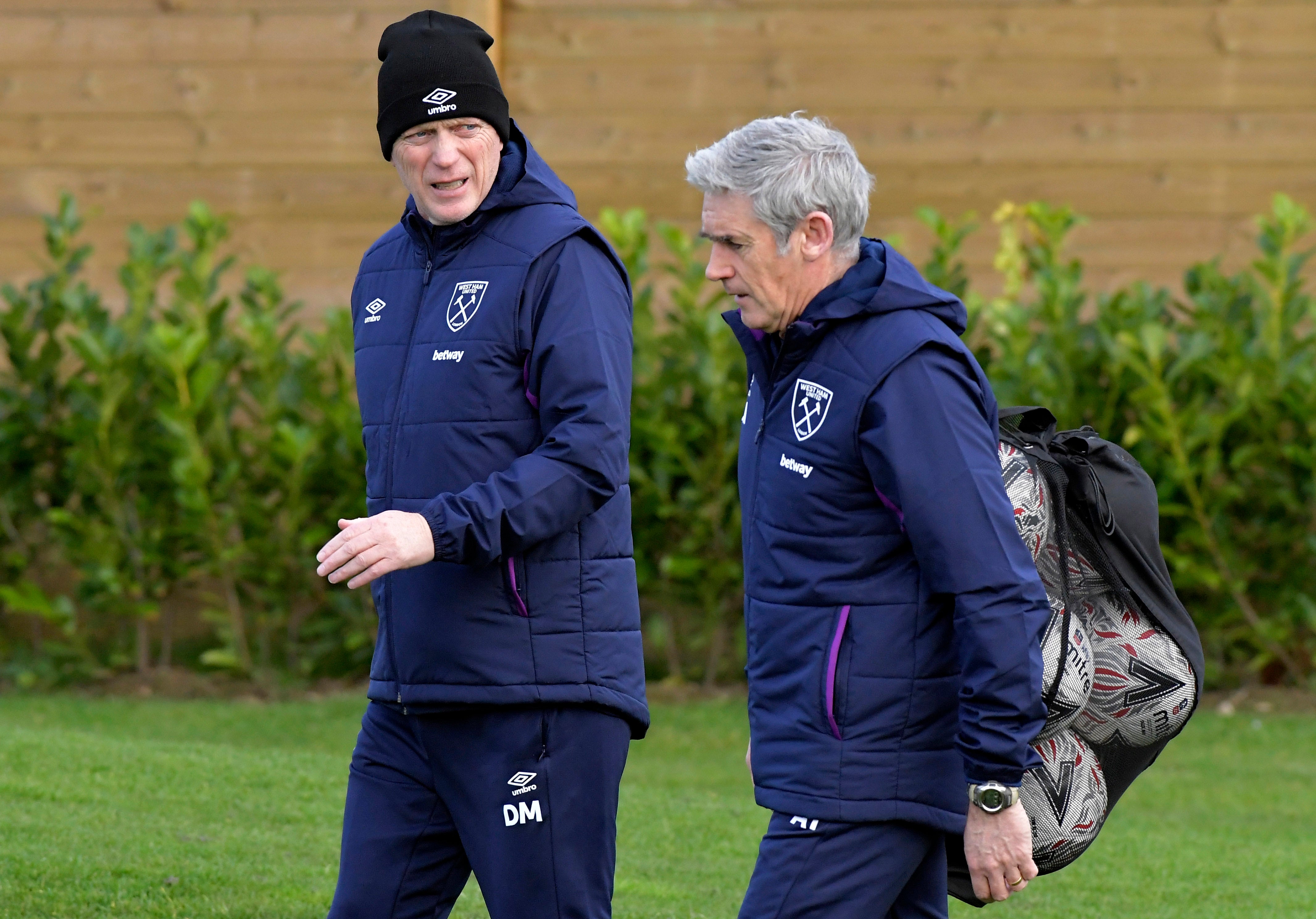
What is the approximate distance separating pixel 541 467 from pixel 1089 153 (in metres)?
6.42

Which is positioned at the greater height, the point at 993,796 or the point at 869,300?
the point at 869,300

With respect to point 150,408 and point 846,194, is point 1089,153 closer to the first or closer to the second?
point 150,408

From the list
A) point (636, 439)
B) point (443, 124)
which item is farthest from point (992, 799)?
point (636, 439)

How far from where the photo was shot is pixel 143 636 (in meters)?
7.46

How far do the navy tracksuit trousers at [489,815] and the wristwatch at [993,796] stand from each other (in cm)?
69

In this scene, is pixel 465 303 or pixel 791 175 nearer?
pixel 791 175

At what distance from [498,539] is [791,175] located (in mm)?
747

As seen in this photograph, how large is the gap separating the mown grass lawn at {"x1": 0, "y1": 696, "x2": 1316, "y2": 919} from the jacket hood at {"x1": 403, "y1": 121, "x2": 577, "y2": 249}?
2149mm

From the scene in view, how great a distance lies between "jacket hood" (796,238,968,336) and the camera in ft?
7.77

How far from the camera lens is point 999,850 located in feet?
7.57

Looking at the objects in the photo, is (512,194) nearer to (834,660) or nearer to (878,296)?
(878,296)

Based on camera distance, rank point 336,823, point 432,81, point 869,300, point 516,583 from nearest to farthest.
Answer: point 869,300 < point 516,583 < point 432,81 < point 336,823

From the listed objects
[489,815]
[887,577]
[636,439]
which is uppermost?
[887,577]

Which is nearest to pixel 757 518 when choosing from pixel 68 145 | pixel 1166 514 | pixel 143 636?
pixel 1166 514
